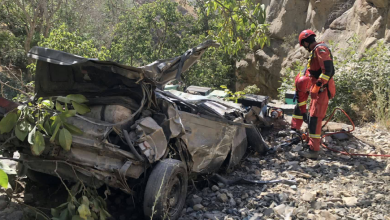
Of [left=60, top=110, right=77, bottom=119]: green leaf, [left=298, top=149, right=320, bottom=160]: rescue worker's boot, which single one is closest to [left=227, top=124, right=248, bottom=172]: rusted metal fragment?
[left=298, top=149, right=320, bottom=160]: rescue worker's boot

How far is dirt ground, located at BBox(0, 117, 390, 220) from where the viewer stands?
3594mm

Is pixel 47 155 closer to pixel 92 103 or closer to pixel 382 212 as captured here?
pixel 92 103

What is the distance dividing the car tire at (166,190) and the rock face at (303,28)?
8725 mm

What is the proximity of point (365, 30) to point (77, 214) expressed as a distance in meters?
11.1

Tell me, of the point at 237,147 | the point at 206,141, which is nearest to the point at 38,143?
the point at 206,141

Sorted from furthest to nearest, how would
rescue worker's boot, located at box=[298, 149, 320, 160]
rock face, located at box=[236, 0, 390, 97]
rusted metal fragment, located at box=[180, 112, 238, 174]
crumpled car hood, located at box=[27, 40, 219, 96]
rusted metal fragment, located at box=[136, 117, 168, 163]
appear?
rock face, located at box=[236, 0, 390, 97] < rescue worker's boot, located at box=[298, 149, 320, 160] < rusted metal fragment, located at box=[180, 112, 238, 174] < crumpled car hood, located at box=[27, 40, 219, 96] < rusted metal fragment, located at box=[136, 117, 168, 163]

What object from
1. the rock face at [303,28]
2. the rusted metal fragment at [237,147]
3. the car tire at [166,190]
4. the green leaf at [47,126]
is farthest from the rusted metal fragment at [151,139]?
the rock face at [303,28]

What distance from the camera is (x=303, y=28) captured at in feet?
50.4

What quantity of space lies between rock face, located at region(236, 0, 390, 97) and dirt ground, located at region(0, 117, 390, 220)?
251 inches

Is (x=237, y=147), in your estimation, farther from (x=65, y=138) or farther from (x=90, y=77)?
(x=65, y=138)

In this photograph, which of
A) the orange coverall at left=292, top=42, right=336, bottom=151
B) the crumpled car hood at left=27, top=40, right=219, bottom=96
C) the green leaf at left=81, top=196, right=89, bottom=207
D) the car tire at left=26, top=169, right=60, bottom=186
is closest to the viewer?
the green leaf at left=81, top=196, right=89, bottom=207

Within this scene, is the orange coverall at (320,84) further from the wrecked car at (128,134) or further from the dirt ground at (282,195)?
the wrecked car at (128,134)

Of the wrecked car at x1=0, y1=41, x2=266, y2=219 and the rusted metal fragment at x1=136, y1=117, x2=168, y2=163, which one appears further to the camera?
the rusted metal fragment at x1=136, y1=117, x2=168, y2=163

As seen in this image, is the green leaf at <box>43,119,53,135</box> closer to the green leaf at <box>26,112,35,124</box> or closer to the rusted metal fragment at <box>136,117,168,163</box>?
the green leaf at <box>26,112,35,124</box>
